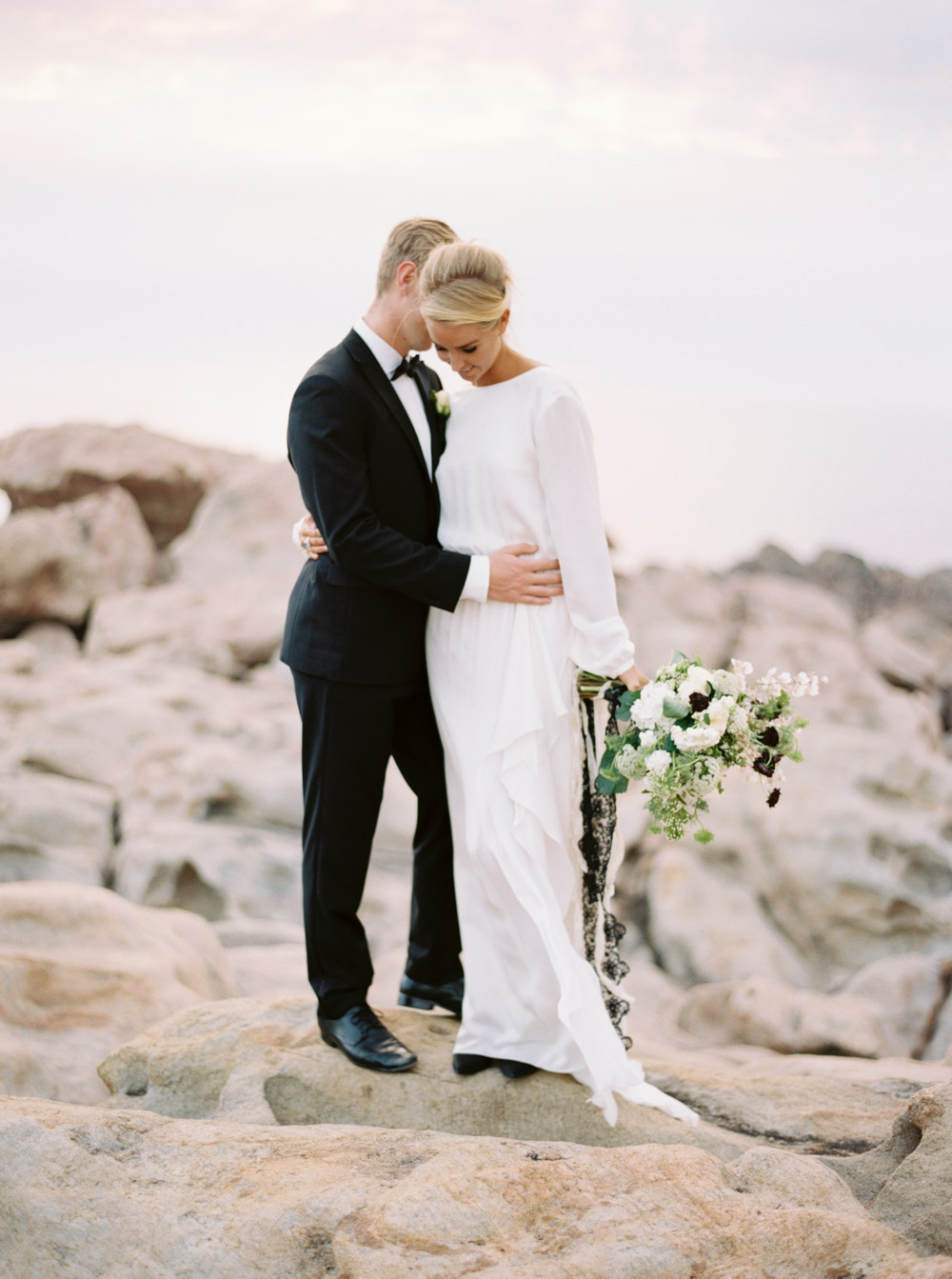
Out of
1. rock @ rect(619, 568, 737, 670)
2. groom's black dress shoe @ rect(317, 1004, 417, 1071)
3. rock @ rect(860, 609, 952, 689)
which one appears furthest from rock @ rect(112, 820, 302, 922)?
rock @ rect(860, 609, 952, 689)

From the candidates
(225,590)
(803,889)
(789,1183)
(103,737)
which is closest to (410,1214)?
(789,1183)

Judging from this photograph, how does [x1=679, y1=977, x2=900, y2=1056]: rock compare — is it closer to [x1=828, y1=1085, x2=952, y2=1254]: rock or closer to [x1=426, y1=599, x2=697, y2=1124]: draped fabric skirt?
[x1=426, y1=599, x2=697, y2=1124]: draped fabric skirt

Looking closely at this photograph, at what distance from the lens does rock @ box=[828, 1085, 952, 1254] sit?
247 cm

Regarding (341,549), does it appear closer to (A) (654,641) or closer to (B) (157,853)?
(B) (157,853)

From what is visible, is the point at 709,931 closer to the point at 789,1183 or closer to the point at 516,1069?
the point at 516,1069

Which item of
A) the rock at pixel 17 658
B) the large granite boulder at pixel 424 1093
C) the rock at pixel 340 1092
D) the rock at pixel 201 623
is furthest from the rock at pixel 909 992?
the rock at pixel 17 658

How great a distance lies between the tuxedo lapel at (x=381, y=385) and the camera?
3394mm

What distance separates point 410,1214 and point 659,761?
1280mm

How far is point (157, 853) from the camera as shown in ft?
21.0

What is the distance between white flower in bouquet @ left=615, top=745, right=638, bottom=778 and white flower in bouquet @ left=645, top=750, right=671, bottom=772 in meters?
0.09

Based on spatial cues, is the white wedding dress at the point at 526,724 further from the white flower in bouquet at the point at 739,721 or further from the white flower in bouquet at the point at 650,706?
the white flower in bouquet at the point at 739,721

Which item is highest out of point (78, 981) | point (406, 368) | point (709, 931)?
point (406, 368)

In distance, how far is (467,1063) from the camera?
11.4 feet

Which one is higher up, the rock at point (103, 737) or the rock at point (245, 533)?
the rock at point (245, 533)
